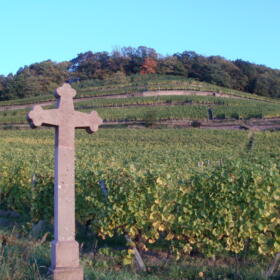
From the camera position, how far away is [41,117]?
A: 6453 millimetres

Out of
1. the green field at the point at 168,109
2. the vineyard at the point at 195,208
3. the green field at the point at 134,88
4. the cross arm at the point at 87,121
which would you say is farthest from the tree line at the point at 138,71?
the cross arm at the point at 87,121

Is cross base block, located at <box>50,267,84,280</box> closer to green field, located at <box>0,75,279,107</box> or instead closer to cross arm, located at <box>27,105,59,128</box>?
cross arm, located at <box>27,105,59,128</box>

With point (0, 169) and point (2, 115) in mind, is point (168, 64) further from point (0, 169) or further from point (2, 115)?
point (0, 169)

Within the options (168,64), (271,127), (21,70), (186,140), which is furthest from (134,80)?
(186,140)

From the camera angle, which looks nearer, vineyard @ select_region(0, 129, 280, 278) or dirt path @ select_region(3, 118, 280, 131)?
vineyard @ select_region(0, 129, 280, 278)

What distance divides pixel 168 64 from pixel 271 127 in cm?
5973

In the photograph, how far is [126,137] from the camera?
49.4m

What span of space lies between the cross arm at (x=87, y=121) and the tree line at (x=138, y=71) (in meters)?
92.8

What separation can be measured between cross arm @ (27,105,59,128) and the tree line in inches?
3675

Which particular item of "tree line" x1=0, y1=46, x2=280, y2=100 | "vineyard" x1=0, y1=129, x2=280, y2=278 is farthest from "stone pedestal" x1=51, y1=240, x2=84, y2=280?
"tree line" x1=0, y1=46, x2=280, y2=100

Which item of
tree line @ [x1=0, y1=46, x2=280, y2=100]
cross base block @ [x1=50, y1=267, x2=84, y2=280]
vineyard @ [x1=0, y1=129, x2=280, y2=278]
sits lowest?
cross base block @ [x1=50, y1=267, x2=84, y2=280]

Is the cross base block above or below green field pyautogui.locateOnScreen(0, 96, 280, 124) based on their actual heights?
below

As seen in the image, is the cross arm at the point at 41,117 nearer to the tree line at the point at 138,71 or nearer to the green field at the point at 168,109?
the green field at the point at 168,109

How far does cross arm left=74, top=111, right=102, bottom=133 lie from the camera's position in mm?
7032
